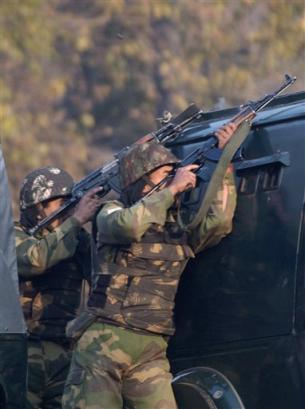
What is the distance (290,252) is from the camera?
14.5ft

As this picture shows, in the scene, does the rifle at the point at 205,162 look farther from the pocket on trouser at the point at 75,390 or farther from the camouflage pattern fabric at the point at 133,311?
the pocket on trouser at the point at 75,390

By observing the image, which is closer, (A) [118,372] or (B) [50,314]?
(A) [118,372]

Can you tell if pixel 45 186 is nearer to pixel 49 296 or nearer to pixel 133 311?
pixel 49 296

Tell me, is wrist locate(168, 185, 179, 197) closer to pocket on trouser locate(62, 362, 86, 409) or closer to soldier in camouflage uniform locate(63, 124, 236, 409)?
soldier in camouflage uniform locate(63, 124, 236, 409)

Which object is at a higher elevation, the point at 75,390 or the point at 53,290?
the point at 53,290

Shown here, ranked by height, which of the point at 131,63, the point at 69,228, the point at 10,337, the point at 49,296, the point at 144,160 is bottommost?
the point at 10,337

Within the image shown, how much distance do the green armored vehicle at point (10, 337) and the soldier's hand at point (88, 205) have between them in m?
0.74

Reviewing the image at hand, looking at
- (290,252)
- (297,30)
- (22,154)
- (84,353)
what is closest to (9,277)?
(84,353)

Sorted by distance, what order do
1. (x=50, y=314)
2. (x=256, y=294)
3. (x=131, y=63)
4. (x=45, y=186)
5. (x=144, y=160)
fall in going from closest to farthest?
(x=256, y=294) → (x=144, y=160) → (x=50, y=314) → (x=45, y=186) → (x=131, y=63)

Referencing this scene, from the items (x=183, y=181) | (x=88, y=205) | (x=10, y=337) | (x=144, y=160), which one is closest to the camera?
(x=10, y=337)

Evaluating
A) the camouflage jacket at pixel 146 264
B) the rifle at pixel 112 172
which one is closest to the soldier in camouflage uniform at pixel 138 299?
the camouflage jacket at pixel 146 264

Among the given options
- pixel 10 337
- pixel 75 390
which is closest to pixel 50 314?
pixel 75 390

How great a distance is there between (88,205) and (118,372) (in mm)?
938

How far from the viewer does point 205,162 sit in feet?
16.2
